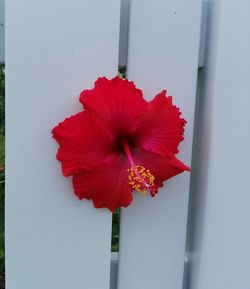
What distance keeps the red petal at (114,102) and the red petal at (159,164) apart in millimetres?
59

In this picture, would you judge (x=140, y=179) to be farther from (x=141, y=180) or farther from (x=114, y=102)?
(x=114, y=102)

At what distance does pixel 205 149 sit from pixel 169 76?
0.49 feet

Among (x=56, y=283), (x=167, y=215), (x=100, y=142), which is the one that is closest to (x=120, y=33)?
(x=100, y=142)

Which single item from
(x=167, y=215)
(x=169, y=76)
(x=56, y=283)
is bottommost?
(x=56, y=283)

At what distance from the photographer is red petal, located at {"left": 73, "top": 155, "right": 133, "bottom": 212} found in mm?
703

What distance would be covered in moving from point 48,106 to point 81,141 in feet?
0.30

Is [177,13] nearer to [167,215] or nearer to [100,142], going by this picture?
[100,142]

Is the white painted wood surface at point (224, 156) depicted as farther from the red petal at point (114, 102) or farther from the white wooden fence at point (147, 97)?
the red petal at point (114, 102)

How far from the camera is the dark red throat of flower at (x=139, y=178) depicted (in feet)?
2.24

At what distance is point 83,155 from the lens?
27.2 inches

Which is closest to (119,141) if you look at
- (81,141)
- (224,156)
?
(81,141)

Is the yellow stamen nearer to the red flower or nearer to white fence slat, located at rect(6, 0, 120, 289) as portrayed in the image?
the red flower

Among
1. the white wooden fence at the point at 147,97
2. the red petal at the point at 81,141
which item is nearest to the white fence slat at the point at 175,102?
the white wooden fence at the point at 147,97

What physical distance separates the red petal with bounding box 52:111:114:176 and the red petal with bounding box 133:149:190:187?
0.06 meters
